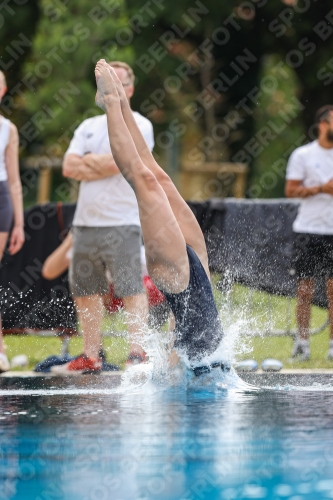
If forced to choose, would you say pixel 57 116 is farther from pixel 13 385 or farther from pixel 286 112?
pixel 13 385

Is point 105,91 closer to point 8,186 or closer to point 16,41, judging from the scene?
point 8,186

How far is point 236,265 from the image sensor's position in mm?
8133

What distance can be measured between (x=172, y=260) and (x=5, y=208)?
7.80ft

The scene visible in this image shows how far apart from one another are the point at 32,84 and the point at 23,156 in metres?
4.20

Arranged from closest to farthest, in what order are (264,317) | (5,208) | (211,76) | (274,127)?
(5,208) → (264,317) → (211,76) → (274,127)

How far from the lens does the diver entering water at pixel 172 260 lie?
15.5ft

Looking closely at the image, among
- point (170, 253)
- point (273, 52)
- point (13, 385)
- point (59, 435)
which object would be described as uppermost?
point (273, 52)

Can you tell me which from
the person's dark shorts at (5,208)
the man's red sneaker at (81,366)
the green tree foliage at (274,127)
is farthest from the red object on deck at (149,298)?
the green tree foliage at (274,127)

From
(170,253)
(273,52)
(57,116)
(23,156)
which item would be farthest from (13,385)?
(273,52)

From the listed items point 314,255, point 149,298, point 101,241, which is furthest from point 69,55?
point 101,241

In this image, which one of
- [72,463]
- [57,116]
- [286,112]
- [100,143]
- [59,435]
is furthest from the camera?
[286,112]

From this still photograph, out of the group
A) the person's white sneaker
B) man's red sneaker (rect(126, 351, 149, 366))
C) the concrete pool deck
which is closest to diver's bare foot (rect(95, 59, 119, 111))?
the concrete pool deck

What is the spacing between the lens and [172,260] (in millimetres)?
4758

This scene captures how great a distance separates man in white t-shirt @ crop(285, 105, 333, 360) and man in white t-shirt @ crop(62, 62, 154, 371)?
1.53 metres
